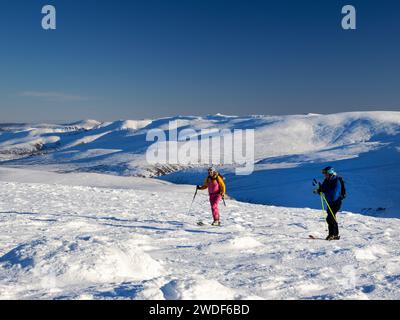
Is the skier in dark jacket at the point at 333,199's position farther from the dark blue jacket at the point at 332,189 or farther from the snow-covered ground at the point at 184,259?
the snow-covered ground at the point at 184,259

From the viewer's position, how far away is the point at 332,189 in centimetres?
1162

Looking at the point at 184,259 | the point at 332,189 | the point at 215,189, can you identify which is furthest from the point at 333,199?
the point at 184,259

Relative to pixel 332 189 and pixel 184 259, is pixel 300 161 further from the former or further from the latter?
pixel 184 259

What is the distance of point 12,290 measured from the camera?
18.0 feet

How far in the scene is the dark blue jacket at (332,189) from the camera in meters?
11.5

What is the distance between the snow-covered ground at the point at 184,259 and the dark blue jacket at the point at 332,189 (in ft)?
3.98

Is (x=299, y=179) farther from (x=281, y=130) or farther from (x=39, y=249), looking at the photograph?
(x=281, y=130)

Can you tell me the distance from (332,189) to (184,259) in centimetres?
535

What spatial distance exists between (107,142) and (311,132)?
9268 centimetres

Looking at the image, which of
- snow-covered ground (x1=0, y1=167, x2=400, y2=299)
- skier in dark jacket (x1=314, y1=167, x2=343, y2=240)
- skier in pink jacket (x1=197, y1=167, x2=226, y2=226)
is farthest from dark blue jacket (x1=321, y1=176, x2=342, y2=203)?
skier in pink jacket (x1=197, y1=167, x2=226, y2=226)

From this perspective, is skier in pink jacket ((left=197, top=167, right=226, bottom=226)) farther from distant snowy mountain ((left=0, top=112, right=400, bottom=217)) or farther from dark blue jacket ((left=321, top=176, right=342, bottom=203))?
distant snowy mountain ((left=0, top=112, right=400, bottom=217))

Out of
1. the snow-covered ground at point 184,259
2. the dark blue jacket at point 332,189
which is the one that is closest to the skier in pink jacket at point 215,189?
the snow-covered ground at point 184,259

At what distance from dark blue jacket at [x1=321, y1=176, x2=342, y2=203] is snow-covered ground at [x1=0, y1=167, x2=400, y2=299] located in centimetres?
121

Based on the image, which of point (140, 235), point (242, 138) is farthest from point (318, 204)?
point (242, 138)
